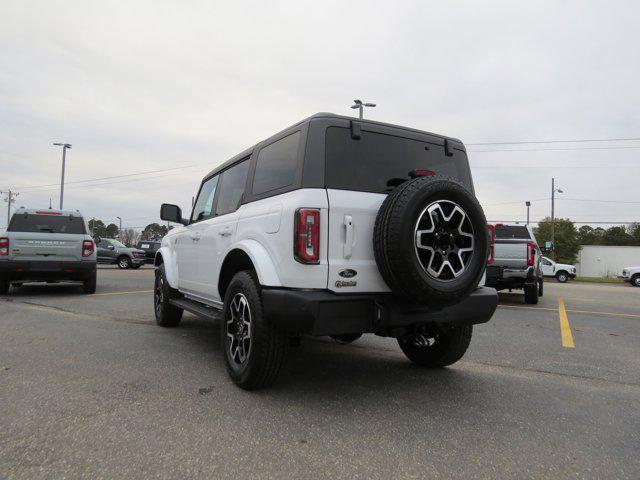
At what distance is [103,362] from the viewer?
163 inches

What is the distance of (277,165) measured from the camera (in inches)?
142

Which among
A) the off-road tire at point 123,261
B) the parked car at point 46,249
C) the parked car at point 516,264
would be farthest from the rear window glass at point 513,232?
the off-road tire at point 123,261

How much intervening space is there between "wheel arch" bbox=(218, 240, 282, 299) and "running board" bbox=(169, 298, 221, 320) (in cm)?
21

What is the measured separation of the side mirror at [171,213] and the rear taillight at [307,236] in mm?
3220

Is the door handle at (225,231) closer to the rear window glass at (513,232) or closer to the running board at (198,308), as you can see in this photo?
the running board at (198,308)

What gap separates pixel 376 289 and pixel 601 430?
166 centimetres

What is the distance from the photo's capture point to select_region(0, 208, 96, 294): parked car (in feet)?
29.5

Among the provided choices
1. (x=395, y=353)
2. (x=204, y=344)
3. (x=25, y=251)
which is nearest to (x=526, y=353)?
(x=395, y=353)

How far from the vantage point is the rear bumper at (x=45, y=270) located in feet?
29.3

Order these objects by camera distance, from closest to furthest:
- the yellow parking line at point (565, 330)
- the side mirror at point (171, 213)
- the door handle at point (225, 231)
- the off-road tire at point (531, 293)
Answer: the door handle at point (225, 231) → the yellow parking line at point (565, 330) → the side mirror at point (171, 213) → the off-road tire at point (531, 293)

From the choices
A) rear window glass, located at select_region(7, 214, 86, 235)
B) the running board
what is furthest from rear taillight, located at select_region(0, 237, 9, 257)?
the running board

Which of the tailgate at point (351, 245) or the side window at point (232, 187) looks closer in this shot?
the tailgate at point (351, 245)

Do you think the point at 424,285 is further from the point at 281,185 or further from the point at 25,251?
the point at 25,251

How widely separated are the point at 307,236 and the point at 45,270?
322 inches
